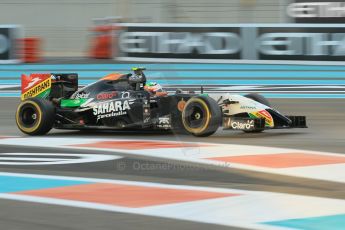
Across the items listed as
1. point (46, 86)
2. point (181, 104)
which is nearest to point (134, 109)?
point (181, 104)

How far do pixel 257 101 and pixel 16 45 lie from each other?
15048 mm

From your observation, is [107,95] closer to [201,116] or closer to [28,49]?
[201,116]

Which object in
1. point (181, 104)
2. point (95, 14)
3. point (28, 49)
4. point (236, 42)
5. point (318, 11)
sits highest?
point (95, 14)

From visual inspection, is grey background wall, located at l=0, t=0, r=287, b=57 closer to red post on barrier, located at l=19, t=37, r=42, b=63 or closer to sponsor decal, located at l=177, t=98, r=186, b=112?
red post on barrier, located at l=19, t=37, r=42, b=63

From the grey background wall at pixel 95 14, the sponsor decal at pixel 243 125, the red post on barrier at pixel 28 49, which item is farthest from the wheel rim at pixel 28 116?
the grey background wall at pixel 95 14

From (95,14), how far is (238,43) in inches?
534

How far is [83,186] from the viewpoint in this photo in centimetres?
612

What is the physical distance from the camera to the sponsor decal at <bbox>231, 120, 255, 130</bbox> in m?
9.01

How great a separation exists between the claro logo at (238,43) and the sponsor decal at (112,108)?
38.2 feet

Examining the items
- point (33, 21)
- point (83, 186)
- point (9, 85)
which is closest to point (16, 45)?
point (9, 85)

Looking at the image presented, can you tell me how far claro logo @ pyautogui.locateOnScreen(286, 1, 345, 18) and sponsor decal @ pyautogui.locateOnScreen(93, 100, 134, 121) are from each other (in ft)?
51.9

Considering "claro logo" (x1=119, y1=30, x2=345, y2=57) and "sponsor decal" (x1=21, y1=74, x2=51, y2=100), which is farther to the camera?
"claro logo" (x1=119, y1=30, x2=345, y2=57)

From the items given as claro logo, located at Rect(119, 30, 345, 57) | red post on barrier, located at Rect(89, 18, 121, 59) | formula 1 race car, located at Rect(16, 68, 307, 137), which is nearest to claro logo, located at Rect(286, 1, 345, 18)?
claro logo, located at Rect(119, 30, 345, 57)

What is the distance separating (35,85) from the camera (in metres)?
10.3
